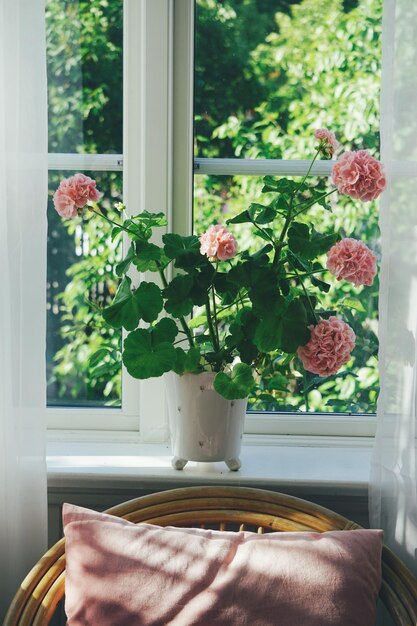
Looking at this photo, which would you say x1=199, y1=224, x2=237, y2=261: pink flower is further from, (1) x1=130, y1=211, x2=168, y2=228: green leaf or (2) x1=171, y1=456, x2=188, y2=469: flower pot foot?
(2) x1=171, y1=456, x2=188, y2=469: flower pot foot

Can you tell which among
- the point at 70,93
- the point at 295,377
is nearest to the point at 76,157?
the point at 70,93

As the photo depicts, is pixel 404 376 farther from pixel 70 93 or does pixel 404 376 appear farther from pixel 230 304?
pixel 70 93

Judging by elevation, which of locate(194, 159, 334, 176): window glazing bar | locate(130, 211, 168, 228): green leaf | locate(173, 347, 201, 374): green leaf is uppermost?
locate(194, 159, 334, 176): window glazing bar

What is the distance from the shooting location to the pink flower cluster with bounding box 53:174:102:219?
1.71 m

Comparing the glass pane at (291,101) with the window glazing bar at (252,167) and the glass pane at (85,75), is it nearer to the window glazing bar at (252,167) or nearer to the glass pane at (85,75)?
the window glazing bar at (252,167)

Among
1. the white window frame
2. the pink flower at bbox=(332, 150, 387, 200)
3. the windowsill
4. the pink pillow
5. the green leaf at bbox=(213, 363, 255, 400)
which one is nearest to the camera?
the pink pillow

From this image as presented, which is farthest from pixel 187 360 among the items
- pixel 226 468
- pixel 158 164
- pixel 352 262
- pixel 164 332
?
pixel 158 164

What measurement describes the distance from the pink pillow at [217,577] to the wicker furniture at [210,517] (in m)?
0.06

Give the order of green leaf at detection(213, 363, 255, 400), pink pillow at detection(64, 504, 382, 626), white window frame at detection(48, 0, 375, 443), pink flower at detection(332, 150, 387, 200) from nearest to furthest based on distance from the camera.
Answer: pink pillow at detection(64, 504, 382, 626)
pink flower at detection(332, 150, 387, 200)
green leaf at detection(213, 363, 255, 400)
white window frame at detection(48, 0, 375, 443)

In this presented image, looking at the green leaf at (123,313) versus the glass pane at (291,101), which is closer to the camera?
the green leaf at (123,313)

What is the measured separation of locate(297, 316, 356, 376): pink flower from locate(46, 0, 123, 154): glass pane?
2.43ft

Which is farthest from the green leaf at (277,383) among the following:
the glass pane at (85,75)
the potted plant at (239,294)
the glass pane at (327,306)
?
the glass pane at (85,75)

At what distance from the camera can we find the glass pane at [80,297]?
205 cm

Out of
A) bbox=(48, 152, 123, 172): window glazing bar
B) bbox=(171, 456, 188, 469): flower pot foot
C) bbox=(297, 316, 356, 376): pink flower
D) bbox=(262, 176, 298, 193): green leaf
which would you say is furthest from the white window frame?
bbox=(297, 316, 356, 376): pink flower
